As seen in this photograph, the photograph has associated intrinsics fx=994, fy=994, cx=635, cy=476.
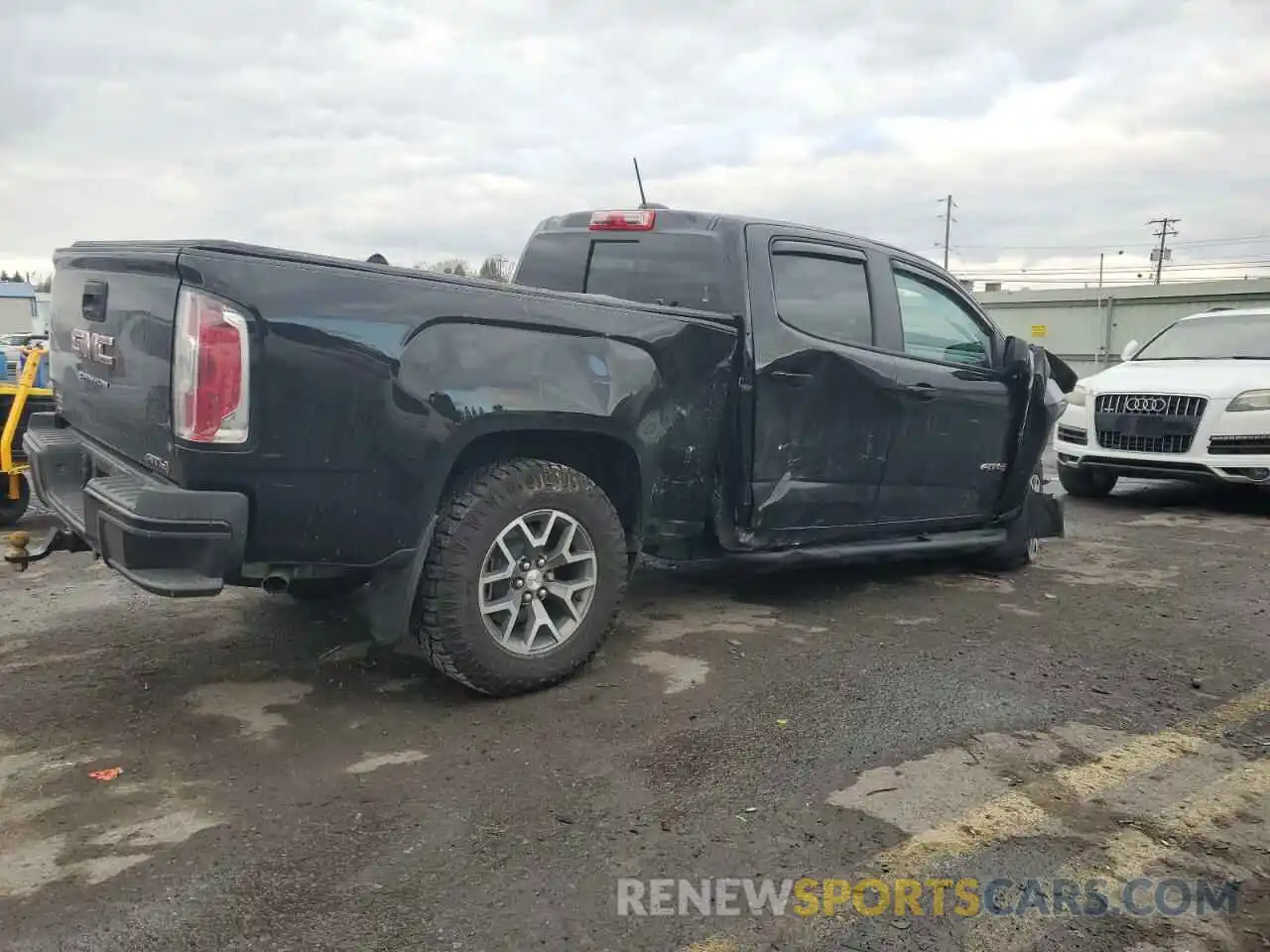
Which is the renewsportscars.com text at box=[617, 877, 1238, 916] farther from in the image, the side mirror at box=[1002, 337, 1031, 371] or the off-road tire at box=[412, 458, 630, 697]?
the side mirror at box=[1002, 337, 1031, 371]

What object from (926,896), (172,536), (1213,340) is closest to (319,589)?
(172,536)

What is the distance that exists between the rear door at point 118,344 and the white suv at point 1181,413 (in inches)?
303

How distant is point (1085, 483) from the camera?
921cm

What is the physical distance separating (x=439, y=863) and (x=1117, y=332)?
89.9 feet

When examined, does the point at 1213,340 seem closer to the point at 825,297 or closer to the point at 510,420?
the point at 825,297

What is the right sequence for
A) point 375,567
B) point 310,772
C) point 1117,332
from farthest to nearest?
point 1117,332 < point 375,567 < point 310,772

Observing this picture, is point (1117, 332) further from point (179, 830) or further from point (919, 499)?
point (179, 830)

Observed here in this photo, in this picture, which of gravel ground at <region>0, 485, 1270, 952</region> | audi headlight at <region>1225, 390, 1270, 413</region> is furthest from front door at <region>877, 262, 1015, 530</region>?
audi headlight at <region>1225, 390, 1270, 413</region>

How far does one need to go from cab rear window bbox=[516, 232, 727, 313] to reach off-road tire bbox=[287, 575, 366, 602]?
65.5 inches

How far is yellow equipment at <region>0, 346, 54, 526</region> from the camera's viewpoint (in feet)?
20.9

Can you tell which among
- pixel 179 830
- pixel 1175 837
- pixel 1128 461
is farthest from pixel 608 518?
pixel 1128 461

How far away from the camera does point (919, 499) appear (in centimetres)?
514

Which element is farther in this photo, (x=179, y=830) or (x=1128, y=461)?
(x=1128, y=461)

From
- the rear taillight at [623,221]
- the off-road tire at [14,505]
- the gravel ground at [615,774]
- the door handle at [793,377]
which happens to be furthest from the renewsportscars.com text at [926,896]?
the off-road tire at [14,505]
